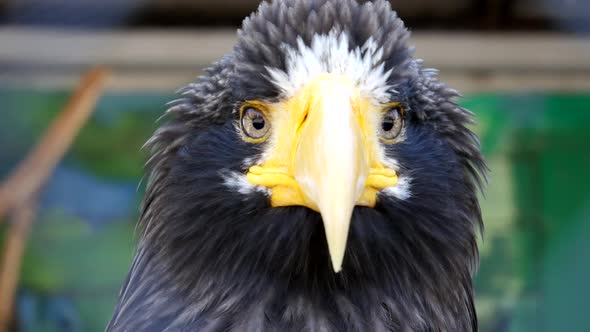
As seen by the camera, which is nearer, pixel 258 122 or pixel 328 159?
pixel 328 159

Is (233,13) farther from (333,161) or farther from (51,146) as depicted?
(333,161)

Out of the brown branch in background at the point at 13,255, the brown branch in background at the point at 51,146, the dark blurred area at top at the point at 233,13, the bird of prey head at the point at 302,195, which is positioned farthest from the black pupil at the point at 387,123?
the brown branch in background at the point at 13,255

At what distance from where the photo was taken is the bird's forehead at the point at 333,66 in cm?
139

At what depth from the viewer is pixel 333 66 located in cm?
138

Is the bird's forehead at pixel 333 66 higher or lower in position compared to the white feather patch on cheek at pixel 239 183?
higher

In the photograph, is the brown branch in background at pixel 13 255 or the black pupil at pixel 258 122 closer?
the black pupil at pixel 258 122

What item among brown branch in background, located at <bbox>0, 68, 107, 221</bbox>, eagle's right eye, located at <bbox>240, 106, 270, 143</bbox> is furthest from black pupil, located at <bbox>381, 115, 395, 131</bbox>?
brown branch in background, located at <bbox>0, 68, 107, 221</bbox>

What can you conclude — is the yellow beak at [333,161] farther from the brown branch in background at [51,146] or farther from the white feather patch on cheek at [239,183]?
the brown branch in background at [51,146]

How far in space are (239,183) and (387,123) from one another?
0.25 meters

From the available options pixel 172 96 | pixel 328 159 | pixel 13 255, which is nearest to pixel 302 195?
pixel 328 159

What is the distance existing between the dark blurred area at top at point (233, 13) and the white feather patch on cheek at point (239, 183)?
201 cm

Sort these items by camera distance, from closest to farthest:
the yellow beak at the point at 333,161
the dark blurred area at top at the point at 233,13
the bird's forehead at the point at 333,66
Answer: the yellow beak at the point at 333,161
the bird's forehead at the point at 333,66
the dark blurred area at top at the point at 233,13

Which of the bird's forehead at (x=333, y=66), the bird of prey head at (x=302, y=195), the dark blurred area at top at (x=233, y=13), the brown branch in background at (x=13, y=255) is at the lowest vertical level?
the brown branch in background at (x=13, y=255)

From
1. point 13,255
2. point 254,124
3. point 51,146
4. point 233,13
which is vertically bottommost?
point 13,255
